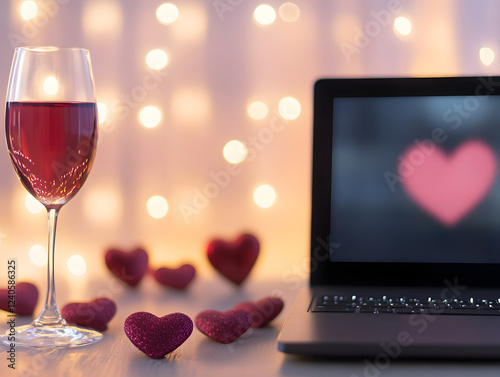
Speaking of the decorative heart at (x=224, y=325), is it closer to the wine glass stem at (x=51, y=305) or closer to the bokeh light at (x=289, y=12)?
the wine glass stem at (x=51, y=305)

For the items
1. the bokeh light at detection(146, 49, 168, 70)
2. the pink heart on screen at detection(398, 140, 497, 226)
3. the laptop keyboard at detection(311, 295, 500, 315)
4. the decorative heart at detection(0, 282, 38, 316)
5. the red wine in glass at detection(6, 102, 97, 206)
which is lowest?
the decorative heart at detection(0, 282, 38, 316)

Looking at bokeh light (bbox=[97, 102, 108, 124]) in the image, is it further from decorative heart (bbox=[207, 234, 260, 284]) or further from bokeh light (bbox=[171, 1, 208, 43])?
decorative heart (bbox=[207, 234, 260, 284])

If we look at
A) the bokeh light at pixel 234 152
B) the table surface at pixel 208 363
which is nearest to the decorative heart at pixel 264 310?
the table surface at pixel 208 363

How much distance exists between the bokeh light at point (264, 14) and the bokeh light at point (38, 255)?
0.55 m

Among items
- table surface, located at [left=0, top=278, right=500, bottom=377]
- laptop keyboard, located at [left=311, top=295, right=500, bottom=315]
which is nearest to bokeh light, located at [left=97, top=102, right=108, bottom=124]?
table surface, located at [left=0, top=278, right=500, bottom=377]

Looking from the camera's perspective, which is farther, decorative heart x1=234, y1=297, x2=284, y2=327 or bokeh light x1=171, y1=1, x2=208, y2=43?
bokeh light x1=171, y1=1, x2=208, y2=43

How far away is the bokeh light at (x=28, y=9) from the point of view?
3.76 feet

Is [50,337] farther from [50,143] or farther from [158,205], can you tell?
[158,205]

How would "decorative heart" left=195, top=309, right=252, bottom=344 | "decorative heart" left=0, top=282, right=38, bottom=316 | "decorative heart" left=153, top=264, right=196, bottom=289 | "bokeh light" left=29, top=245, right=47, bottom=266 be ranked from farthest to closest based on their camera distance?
"bokeh light" left=29, top=245, right=47, bottom=266
"decorative heart" left=153, top=264, right=196, bottom=289
"decorative heart" left=0, top=282, right=38, bottom=316
"decorative heart" left=195, top=309, right=252, bottom=344

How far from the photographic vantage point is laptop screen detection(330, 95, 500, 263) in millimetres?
918

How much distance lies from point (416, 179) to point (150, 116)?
47 centimetres

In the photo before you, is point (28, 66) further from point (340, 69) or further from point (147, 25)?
point (340, 69)

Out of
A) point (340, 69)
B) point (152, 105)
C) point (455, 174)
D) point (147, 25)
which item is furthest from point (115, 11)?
point (455, 174)

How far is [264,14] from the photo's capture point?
1.12 meters
